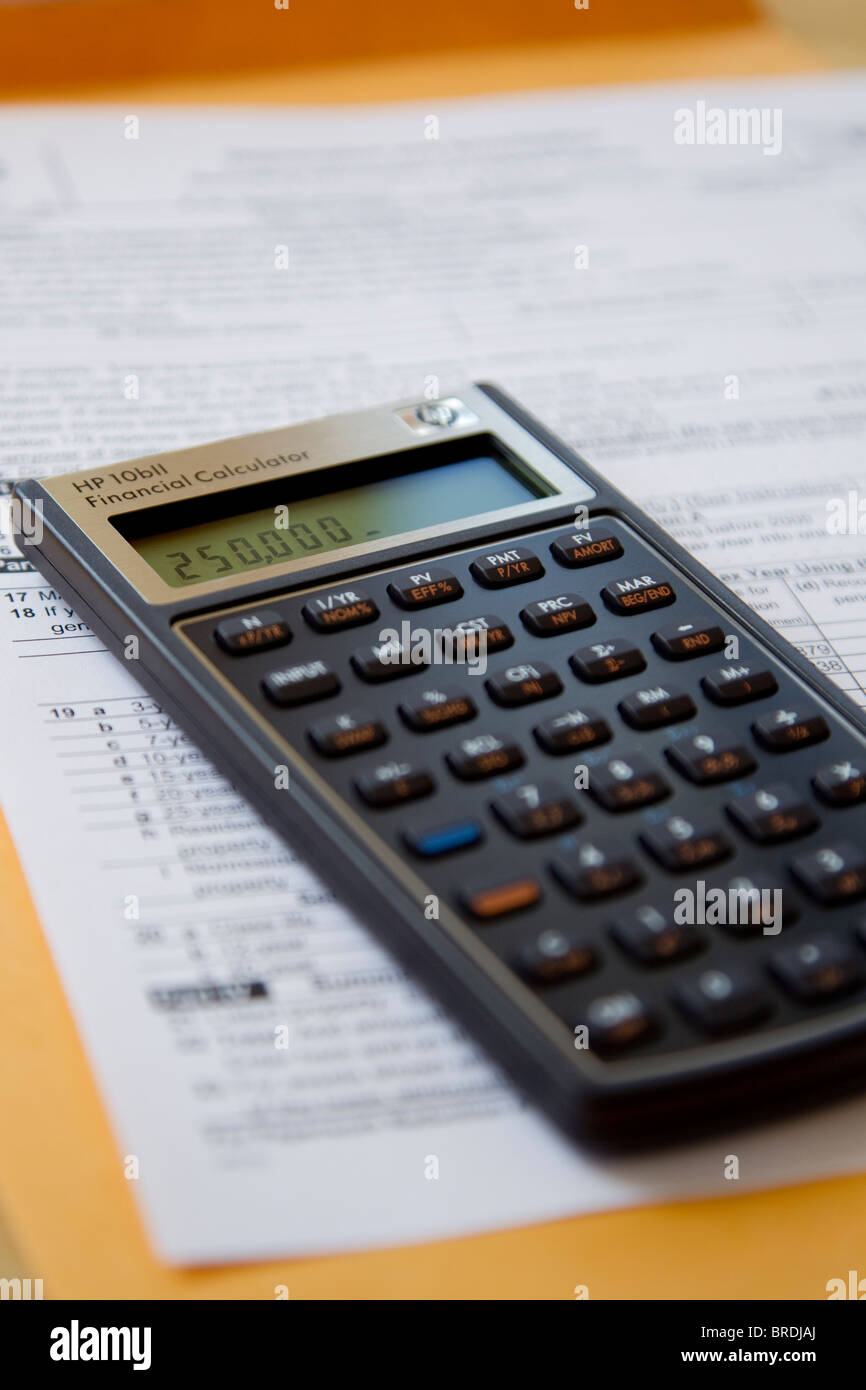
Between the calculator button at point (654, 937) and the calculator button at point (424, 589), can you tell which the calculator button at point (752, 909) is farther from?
the calculator button at point (424, 589)

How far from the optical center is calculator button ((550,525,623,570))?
0.42m

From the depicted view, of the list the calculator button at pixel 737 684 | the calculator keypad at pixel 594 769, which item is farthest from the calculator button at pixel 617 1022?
the calculator button at pixel 737 684

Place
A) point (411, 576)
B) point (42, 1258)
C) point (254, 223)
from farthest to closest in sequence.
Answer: point (254, 223)
point (411, 576)
point (42, 1258)

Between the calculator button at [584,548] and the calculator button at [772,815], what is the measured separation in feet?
0.33

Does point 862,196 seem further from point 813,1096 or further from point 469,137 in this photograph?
point 813,1096

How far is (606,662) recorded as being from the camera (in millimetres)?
380

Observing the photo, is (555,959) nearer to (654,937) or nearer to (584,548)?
(654,937)

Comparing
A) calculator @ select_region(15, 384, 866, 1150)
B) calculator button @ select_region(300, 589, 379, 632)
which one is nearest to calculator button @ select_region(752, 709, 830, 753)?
calculator @ select_region(15, 384, 866, 1150)

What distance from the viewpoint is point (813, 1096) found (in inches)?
12.0

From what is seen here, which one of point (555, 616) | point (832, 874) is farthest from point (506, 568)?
point (832, 874)

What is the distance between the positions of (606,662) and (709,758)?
42 mm

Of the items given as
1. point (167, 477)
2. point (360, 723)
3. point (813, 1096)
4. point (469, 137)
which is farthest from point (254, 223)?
point (813, 1096)

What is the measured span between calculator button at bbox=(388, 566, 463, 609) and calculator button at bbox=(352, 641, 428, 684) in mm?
21

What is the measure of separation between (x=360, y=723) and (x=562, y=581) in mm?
89
